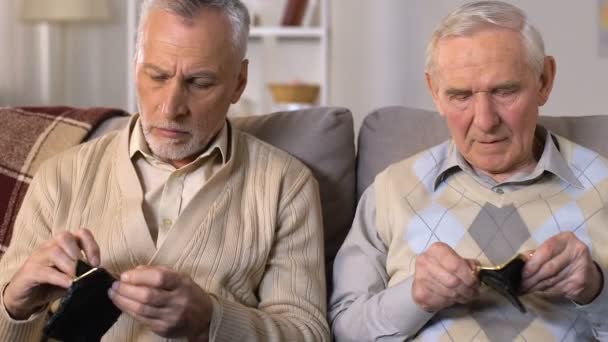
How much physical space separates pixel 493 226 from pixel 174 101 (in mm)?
623

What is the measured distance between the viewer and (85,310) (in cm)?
151

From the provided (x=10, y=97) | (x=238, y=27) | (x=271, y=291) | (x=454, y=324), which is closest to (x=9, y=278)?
(x=271, y=291)

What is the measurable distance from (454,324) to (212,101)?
0.61 metres

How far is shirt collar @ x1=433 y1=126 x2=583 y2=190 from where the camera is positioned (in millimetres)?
1722

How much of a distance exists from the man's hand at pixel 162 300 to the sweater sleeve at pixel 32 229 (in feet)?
0.79

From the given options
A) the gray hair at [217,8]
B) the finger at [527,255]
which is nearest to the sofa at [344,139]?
the gray hair at [217,8]

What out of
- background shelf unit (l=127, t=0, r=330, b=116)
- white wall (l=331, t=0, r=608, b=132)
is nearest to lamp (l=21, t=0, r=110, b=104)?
background shelf unit (l=127, t=0, r=330, b=116)

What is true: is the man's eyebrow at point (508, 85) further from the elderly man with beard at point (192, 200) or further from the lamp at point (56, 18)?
the lamp at point (56, 18)

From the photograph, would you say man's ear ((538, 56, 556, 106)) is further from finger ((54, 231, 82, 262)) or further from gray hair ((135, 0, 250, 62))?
finger ((54, 231, 82, 262))

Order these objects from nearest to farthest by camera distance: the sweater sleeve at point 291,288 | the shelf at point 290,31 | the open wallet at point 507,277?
the open wallet at point 507,277, the sweater sleeve at point 291,288, the shelf at point 290,31

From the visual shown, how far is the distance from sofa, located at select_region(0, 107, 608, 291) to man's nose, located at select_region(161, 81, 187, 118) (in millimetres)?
314

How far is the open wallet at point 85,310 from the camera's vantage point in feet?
4.85

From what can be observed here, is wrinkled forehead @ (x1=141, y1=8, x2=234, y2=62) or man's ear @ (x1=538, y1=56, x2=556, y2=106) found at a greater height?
wrinkled forehead @ (x1=141, y1=8, x2=234, y2=62)

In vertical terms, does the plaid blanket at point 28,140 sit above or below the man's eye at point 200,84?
below
